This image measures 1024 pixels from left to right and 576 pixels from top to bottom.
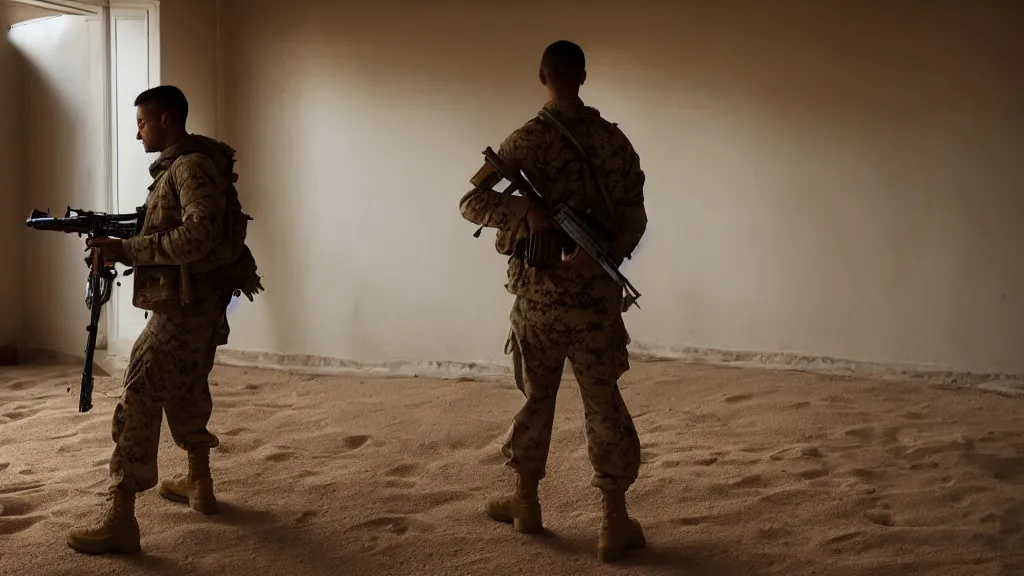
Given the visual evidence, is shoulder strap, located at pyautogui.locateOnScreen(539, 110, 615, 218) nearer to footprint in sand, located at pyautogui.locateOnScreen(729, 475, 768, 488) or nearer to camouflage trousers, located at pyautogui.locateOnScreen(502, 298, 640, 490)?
camouflage trousers, located at pyautogui.locateOnScreen(502, 298, 640, 490)

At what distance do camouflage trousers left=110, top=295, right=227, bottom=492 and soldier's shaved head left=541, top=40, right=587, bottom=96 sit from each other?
1.40 m

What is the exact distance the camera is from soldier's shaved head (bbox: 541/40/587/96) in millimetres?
3234

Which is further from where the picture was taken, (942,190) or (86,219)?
(942,190)

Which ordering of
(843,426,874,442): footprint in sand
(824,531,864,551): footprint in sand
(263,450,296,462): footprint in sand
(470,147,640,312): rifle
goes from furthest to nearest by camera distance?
(843,426,874,442): footprint in sand, (263,450,296,462): footprint in sand, (824,531,864,551): footprint in sand, (470,147,640,312): rifle

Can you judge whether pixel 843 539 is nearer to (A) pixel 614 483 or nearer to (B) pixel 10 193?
(A) pixel 614 483

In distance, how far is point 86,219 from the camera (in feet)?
11.2

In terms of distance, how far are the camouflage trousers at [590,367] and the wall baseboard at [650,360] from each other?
300cm

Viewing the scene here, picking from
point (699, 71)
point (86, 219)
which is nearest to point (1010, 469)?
point (699, 71)

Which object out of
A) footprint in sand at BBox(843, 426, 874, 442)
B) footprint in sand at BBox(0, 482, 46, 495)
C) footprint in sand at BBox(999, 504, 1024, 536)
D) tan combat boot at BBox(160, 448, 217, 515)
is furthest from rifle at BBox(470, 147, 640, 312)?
footprint in sand at BBox(0, 482, 46, 495)

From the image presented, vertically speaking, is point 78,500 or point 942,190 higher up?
point 942,190

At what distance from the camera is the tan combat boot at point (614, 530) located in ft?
10.6

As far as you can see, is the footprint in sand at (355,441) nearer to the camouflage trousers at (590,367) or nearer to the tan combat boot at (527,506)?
the tan combat boot at (527,506)

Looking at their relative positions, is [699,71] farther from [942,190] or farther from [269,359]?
[269,359]

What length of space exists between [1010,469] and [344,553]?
2798mm
